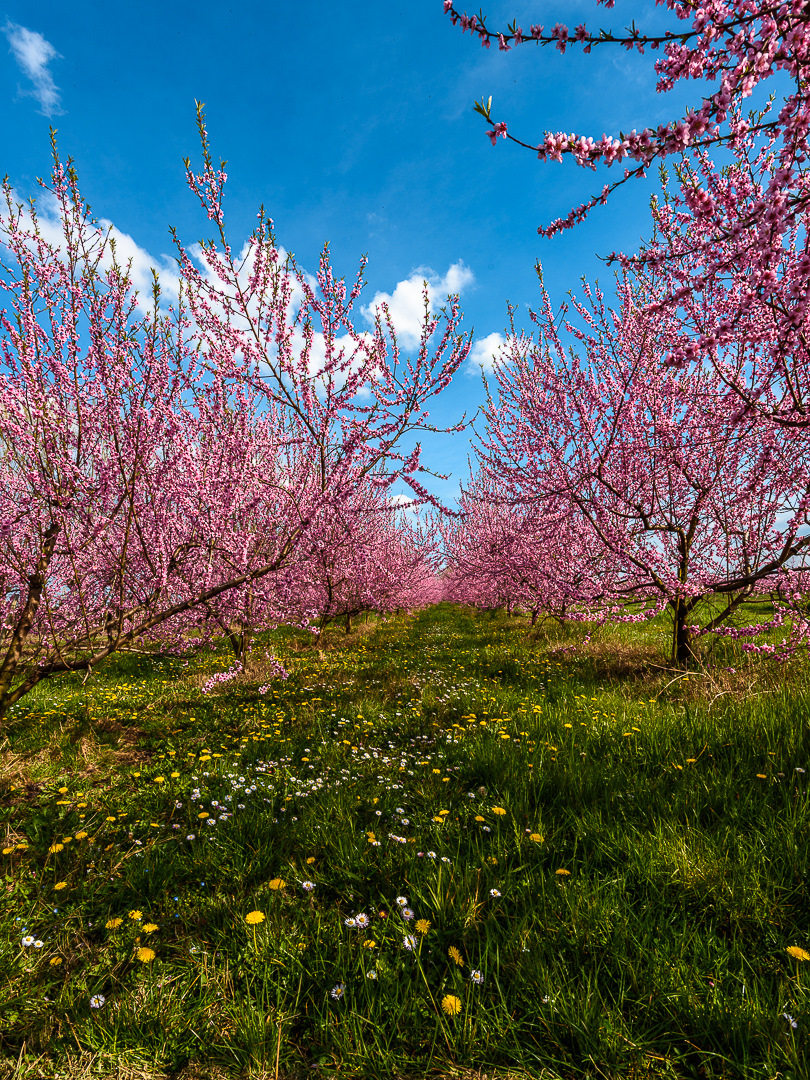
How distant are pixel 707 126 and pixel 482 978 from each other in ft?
13.7

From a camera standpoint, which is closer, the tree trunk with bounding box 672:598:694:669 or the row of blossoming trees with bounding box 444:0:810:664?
the row of blossoming trees with bounding box 444:0:810:664

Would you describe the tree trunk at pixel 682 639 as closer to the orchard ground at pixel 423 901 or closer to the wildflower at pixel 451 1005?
the orchard ground at pixel 423 901

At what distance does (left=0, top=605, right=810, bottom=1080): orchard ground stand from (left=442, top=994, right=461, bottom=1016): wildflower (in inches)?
1.6

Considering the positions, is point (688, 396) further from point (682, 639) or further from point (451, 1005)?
point (451, 1005)

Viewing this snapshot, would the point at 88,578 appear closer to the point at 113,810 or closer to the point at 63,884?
the point at 113,810

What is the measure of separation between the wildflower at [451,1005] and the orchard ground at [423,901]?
0.04 m

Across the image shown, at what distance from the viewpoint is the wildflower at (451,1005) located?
176 cm

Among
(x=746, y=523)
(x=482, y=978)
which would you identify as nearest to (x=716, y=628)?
(x=746, y=523)

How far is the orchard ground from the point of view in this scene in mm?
1720

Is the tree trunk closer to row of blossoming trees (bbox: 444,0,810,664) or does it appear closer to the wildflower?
row of blossoming trees (bbox: 444,0,810,664)

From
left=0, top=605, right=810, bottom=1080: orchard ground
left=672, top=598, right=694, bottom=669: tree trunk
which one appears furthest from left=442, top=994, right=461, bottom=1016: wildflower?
left=672, top=598, right=694, bottom=669: tree trunk

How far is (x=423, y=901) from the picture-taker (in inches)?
90.7

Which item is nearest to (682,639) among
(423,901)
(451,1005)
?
(423,901)

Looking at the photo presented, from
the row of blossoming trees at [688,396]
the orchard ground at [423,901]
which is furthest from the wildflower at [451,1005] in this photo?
the row of blossoming trees at [688,396]
